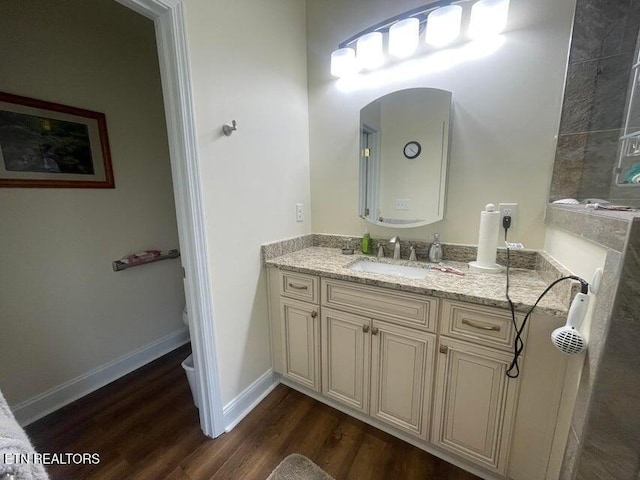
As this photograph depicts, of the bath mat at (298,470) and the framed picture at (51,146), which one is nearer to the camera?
the bath mat at (298,470)

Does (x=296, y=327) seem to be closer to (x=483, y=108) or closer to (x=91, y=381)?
(x=91, y=381)

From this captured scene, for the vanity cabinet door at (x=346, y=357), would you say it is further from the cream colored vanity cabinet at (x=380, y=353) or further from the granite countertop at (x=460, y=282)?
the granite countertop at (x=460, y=282)

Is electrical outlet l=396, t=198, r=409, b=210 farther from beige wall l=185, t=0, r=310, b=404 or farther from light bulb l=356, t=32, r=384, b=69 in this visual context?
light bulb l=356, t=32, r=384, b=69

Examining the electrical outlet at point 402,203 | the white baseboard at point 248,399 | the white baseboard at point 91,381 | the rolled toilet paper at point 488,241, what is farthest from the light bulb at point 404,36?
the white baseboard at point 91,381

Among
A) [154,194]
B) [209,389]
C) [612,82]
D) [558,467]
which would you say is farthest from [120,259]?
[612,82]

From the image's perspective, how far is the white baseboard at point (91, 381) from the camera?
151cm

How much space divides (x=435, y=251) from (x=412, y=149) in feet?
2.12

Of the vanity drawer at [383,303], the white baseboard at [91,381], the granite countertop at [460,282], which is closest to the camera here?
the granite countertop at [460,282]

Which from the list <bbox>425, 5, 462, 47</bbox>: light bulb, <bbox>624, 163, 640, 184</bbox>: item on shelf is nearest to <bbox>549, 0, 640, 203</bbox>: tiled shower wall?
<bbox>624, 163, 640, 184</bbox>: item on shelf

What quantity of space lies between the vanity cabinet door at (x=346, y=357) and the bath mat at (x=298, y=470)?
0.34m

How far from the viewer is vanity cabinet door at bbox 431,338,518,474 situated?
107 cm

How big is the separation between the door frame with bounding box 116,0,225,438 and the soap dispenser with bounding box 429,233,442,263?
4.18 ft

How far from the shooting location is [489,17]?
1.25m

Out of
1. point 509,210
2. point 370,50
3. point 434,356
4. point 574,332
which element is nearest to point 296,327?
point 434,356
